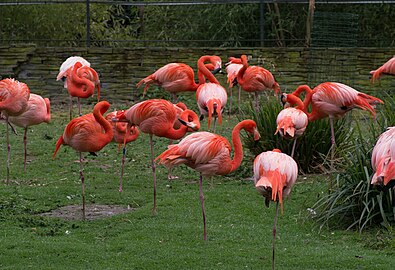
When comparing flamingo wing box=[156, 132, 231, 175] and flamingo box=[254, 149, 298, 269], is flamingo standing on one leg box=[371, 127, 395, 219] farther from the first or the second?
flamingo wing box=[156, 132, 231, 175]

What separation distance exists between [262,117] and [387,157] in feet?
12.2

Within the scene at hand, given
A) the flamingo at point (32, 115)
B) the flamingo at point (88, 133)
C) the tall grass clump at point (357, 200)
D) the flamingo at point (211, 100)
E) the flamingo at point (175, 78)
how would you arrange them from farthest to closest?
1. the flamingo at point (175, 78)
2. the flamingo at point (32, 115)
3. the flamingo at point (211, 100)
4. the flamingo at point (88, 133)
5. the tall grass clump at point (357, 200)

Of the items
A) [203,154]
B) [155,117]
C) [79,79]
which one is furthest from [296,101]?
[79,79]

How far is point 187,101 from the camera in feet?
47.5

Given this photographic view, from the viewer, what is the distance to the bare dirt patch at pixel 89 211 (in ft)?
24.4

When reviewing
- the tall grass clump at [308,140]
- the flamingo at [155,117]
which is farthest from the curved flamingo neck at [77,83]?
the flamingo at [155,117]

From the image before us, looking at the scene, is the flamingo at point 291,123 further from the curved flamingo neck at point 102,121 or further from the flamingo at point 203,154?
the curved flamingo neck at point 102,121

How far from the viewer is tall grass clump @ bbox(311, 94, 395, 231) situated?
6.65 meters

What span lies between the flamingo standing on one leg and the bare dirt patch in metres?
2.85

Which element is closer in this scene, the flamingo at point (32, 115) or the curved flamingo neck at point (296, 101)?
the curved flamingo neck at point (296, 101)

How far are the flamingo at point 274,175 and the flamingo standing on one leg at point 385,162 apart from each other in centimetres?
59

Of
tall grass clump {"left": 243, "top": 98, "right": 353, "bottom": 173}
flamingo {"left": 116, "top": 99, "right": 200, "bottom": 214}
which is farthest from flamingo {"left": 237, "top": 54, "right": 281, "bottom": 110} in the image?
flamingo {"left": 116, "top": 99, "right": 200, "bottom": 214}

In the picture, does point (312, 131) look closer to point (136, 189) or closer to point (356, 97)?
point (356, 97)

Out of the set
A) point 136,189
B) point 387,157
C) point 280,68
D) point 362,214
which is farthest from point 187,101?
point 387,157
